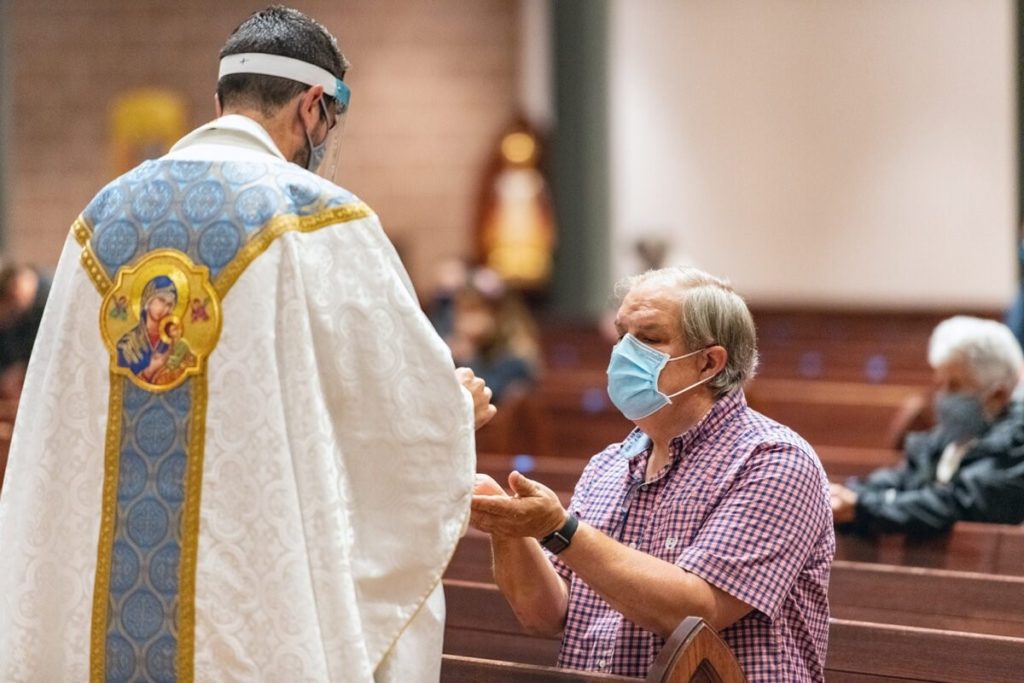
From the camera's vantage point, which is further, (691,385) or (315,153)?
(691,385)

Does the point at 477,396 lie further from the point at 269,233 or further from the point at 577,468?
the point at 577,468

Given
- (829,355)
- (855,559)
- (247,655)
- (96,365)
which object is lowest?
(829,355)

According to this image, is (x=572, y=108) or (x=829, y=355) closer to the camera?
(x=829, y=355)

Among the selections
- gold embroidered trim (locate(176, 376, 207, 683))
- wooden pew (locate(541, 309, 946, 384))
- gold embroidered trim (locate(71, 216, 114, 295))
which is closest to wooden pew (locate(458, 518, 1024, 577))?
gold embroidered trim (locate(176, 376, 207, 683))

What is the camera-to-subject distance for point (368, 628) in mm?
2299

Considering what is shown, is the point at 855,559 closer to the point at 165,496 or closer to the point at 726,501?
the point at 726,501

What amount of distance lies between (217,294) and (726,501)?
94cm

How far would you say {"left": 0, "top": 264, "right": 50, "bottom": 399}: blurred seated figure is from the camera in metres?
6.85

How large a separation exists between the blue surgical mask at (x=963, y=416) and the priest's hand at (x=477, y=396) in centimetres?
203

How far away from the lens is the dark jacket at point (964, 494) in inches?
150

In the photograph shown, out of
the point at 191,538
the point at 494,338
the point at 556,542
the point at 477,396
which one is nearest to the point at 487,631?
the point at 556,542

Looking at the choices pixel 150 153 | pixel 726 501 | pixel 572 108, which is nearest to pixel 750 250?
pixel 572 108

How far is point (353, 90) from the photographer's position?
49.4 feet

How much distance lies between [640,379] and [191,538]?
0.85m
